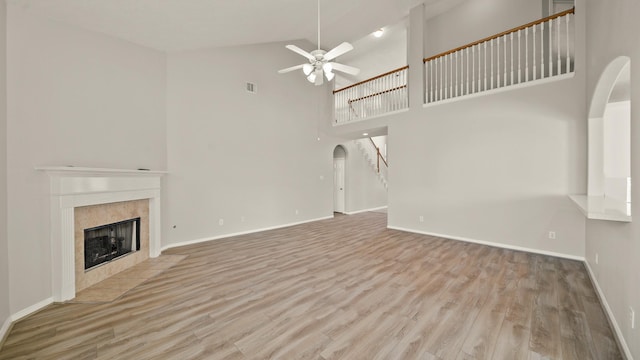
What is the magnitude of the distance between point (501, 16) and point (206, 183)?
736 cm

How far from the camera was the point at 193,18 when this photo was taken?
10.7 ft

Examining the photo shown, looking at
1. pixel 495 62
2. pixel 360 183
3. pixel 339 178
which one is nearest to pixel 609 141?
pixel 495 62

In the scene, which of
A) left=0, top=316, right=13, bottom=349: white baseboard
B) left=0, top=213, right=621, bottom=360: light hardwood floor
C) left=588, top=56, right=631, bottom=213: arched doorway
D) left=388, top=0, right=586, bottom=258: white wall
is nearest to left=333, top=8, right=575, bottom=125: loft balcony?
left=388, top=0, right=586, bottom=258: white wall

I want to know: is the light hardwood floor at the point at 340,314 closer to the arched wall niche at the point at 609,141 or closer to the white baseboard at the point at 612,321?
the white baseboard at the point at 612,321

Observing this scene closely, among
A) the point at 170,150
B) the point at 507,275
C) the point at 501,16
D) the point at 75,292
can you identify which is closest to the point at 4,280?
the point at 75,292

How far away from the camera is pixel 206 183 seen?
5082 millimetres

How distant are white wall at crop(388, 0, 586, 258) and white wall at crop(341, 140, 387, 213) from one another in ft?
8.99

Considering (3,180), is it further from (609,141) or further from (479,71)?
(609,141)

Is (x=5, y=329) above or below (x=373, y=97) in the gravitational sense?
below

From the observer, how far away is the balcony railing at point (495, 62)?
14.7 feet

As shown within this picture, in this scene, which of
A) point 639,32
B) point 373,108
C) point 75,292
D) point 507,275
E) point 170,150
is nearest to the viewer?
point 639,32

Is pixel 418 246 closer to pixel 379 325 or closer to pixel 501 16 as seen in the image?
pixel 379 325

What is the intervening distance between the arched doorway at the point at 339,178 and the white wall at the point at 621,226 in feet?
20.6

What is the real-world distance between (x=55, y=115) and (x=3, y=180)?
95 cm
